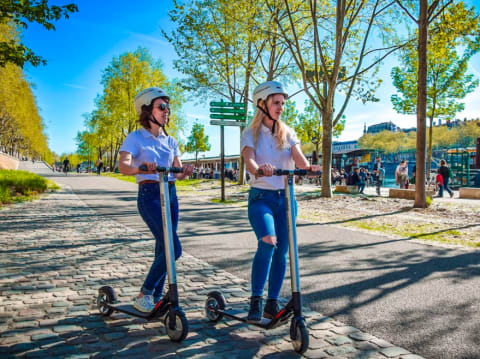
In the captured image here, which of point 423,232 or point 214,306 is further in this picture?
point 423,232

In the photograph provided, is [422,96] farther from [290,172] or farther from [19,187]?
[19,187]

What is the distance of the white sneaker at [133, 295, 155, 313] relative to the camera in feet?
10.5

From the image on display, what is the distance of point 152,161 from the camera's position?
10.5ft

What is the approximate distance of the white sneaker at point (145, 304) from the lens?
319 centimetres

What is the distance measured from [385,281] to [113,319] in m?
Answer: 2.97

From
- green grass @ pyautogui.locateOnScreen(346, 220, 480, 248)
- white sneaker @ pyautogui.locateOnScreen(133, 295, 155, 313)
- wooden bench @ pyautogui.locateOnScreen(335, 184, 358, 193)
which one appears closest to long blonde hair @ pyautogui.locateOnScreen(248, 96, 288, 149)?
white sneaker @ pyautogui.locateOnScreen(133, 295, 155, 313)

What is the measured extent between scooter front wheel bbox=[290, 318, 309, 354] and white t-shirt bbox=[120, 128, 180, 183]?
1474 mm

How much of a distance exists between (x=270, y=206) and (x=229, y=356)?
43.1 inches

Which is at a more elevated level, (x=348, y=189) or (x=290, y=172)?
(x=290, y=172)

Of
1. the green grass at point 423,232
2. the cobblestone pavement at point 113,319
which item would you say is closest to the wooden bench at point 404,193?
the green grass at point 423,232

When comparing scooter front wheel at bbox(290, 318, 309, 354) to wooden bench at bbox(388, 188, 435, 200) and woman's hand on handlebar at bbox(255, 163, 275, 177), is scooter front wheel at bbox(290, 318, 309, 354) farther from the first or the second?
wooden bench at bbox(388, 188, 435, 200)

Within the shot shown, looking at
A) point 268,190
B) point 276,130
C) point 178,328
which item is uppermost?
point 276,130

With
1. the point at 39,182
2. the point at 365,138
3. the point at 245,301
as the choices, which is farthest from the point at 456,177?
the point at 365,138

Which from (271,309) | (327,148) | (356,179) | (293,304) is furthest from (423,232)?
(356,179)
